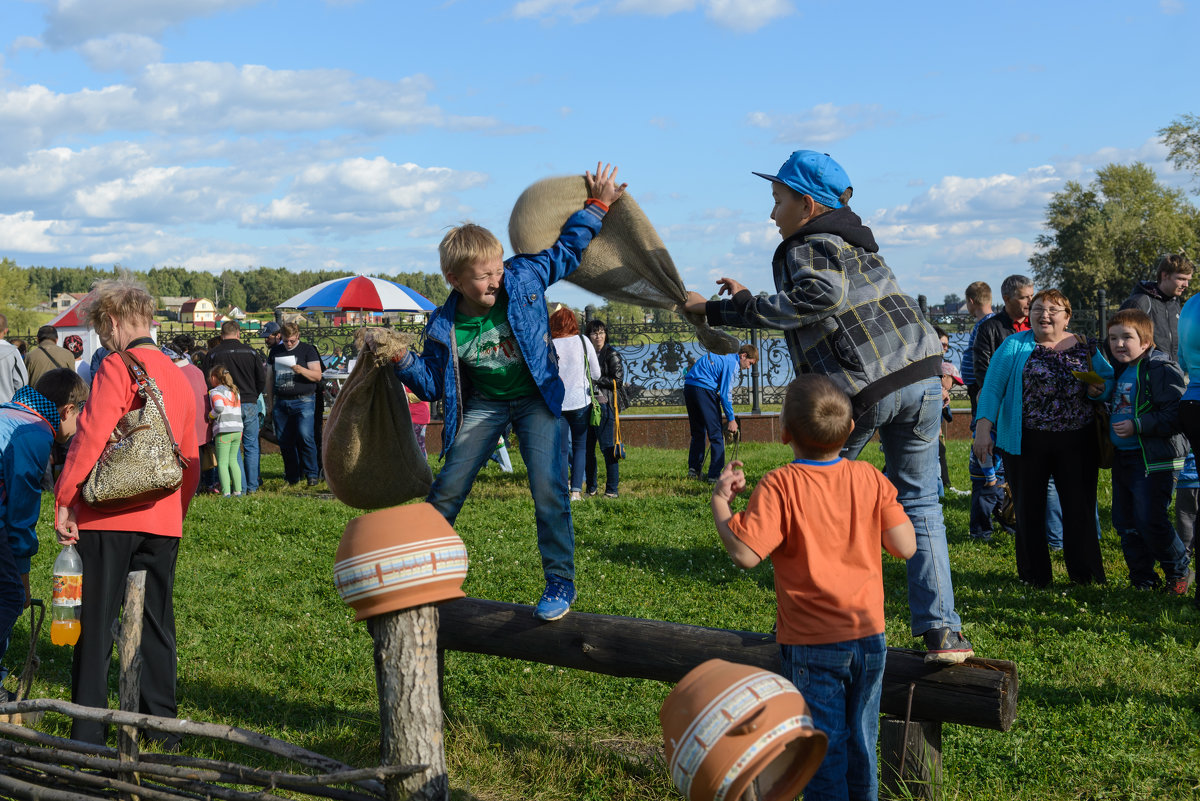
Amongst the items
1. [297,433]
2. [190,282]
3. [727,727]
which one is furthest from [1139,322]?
[190,282]

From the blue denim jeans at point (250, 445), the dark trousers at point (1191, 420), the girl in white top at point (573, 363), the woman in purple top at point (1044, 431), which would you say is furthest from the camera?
the blue denim jeans at point (250, 445)

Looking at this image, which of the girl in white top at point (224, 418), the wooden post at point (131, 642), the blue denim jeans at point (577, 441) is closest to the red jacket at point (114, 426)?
the wooden post at point (131, 642)

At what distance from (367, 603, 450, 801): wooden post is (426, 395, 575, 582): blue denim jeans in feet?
3.59

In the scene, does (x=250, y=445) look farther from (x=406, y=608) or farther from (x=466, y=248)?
(x=406, y=608)

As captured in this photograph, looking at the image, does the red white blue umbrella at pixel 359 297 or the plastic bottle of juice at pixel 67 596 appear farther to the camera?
the red white blue umbrella at pixel 359 297

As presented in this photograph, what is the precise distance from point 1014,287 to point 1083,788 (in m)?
4.54

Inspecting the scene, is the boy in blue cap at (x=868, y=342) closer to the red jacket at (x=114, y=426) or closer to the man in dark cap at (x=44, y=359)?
the red jacket at (x=114, y=426)

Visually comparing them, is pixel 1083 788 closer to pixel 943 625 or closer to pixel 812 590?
pixel 943 625

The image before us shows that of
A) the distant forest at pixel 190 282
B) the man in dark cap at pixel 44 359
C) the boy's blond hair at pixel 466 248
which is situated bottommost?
the boy's blond hair at pixel 466 248

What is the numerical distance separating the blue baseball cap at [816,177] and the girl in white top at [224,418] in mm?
9015

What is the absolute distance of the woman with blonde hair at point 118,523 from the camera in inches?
168

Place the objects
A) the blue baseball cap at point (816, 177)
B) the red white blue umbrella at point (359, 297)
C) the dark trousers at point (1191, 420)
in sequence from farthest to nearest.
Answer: the red white blue umbrella at point (359, 297)
the dark trousers at point (1191, 420)
the blue baseball cap at point (816, 177)

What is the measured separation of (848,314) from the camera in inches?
141

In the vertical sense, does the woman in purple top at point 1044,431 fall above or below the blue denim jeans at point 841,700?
above
